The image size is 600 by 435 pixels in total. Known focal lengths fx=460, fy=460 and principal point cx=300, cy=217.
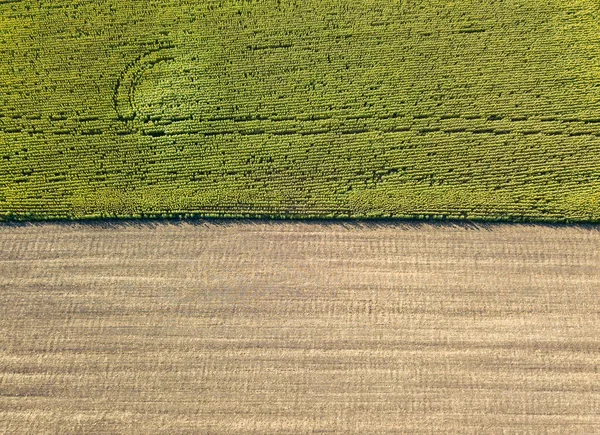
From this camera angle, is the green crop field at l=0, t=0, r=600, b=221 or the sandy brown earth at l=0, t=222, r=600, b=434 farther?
the green crop field at l=0, t=0, r=600, b=221

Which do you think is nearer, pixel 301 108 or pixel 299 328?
pixel 299 328

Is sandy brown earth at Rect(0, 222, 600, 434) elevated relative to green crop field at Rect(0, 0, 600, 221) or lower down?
lower down

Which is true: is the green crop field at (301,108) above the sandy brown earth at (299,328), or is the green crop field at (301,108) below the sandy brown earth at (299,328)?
above

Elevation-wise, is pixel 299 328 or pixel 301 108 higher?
pixel 301 108

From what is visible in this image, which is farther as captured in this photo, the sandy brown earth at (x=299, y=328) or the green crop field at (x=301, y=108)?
the green crop field at (x=301, y=108)

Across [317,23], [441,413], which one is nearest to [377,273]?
[441,413]
